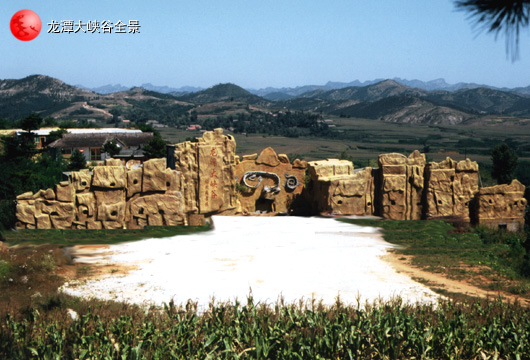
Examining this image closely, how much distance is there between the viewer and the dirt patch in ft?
39.2

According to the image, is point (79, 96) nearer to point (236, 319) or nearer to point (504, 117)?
point (504, 117)

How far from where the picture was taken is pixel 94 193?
18.3 metres

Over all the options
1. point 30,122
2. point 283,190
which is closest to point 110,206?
point 283,190

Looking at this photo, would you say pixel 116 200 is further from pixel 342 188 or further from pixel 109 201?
pixel 342 188

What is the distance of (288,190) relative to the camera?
22.9 metres

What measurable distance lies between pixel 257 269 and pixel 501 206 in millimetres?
11362

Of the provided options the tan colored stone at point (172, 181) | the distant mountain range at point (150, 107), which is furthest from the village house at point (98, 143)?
the distant mountain range at point (150, 107)

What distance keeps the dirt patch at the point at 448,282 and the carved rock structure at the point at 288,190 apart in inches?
263

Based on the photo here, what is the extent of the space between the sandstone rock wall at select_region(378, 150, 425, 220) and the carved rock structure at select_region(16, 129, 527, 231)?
0.12ft

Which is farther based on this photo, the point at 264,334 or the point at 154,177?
the point at 154,177

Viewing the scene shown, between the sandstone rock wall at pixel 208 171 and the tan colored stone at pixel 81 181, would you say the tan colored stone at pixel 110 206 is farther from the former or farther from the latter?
the sandstone rock wall at pixel 208 171

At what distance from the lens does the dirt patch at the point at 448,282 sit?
12.0 metres

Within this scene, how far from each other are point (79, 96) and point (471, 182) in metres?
123

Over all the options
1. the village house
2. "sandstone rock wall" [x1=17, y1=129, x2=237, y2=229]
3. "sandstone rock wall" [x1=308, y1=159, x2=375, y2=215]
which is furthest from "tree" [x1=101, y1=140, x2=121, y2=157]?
"sandstone rock wall" [x1=308, y1=159, x2=375, y2=215]
